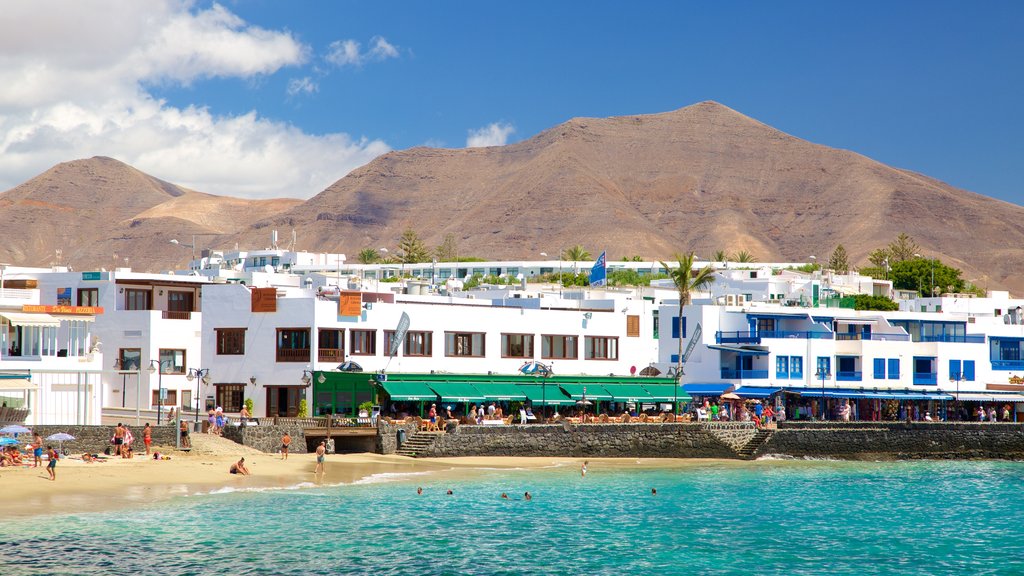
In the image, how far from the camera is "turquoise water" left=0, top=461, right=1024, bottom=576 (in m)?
36.2

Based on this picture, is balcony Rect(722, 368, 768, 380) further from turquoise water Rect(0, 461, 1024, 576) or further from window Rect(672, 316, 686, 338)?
turquoise water Rect(0, 461, 1024, 576)

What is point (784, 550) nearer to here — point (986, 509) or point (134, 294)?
point (986, 509)

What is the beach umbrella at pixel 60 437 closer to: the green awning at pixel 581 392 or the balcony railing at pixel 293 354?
the balcony railing at pixel 293 354

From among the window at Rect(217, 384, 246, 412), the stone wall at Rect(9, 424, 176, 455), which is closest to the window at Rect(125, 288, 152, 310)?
the window at Rect(217, 384, 246, 412)

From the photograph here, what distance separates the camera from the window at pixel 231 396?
64.9m

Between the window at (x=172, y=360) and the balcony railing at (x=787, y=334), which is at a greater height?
the balcony railing at (x=787, y=334)

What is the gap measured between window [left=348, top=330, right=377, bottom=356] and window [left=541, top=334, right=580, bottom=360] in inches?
455

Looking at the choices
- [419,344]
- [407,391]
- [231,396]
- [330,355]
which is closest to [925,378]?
[419,344]

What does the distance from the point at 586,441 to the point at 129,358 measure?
26.0 metres

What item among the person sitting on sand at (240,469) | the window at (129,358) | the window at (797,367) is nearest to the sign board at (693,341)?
the window at (797,367)

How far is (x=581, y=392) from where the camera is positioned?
70.3 meters

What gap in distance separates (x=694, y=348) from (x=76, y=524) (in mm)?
48248

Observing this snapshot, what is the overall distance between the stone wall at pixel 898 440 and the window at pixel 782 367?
7.98m

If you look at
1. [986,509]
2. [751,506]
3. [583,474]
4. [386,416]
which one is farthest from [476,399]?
[986,509]
